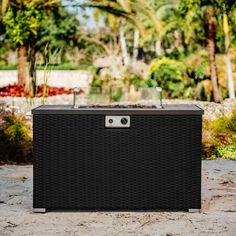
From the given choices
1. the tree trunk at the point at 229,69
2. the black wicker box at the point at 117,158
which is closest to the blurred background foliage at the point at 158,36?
the tree trunk at the point at 229,69

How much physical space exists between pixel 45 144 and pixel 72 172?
245 millimetres

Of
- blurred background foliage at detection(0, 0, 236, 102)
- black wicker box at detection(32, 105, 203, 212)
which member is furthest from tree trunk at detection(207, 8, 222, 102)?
black wicker box at detection(32, 105, 203, 212)

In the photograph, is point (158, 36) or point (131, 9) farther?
point (158, 36)

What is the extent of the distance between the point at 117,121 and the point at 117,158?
241 millimetres

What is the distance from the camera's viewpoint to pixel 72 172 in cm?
387

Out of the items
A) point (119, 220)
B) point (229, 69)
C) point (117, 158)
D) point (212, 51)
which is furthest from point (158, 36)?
point (119, 220)

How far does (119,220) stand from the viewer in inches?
Result: 148

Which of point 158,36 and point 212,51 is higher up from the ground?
point 158,36

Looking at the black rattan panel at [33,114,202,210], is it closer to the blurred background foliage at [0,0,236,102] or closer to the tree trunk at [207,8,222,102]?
the blurred background foliage at [0,0,236,102]

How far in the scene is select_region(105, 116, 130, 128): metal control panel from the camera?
149 inches

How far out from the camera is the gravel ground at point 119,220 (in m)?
3.48

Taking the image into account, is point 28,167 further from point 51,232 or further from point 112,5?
point 112,5

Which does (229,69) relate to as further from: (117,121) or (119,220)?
(119,220)

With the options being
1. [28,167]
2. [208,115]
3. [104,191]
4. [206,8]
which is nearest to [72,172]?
[104,191]
